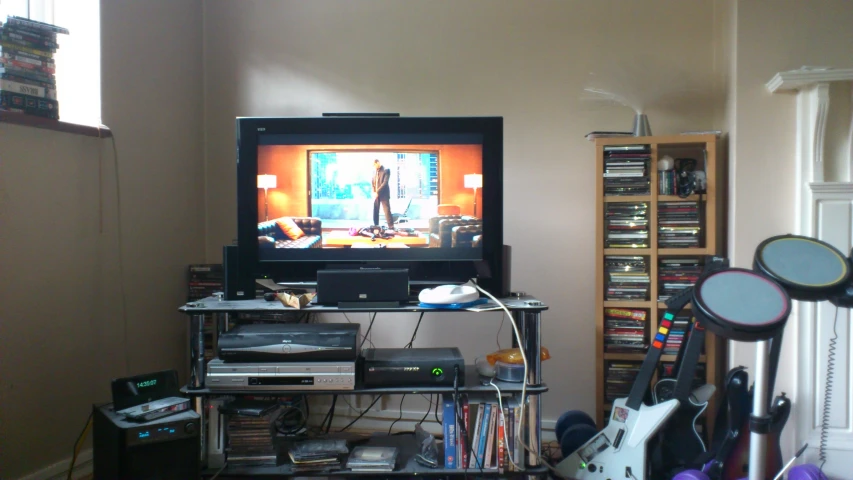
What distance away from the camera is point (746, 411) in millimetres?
1899

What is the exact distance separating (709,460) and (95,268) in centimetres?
237

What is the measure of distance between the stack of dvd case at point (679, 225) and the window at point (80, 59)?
7.61ft

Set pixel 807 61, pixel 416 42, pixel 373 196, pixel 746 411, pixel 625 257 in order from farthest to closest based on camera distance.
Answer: pixel 416 42 < pixel 625 257 < pixel 807 61 < pixel 373 196 < pixel 746 411

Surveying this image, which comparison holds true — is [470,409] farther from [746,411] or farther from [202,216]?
[202,216]

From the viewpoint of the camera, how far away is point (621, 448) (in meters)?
1.90

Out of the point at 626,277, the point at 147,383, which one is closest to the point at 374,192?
the point at 147,383

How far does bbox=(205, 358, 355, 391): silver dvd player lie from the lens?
6.12 feet

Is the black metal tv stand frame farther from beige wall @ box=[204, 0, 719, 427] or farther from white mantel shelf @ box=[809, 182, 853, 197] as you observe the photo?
white mantel shelf @ box=[809, 182, 853, 197]

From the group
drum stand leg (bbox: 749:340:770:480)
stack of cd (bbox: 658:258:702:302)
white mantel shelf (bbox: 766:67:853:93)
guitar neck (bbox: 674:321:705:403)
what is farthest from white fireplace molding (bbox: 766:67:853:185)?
drum stand leg (bbox: 749:340:770:480)

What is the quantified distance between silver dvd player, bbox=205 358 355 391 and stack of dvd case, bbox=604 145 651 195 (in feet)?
4.30

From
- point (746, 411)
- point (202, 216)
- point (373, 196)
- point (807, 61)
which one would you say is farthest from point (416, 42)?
point (746, 411)

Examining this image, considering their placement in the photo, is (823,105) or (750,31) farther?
(750,31)

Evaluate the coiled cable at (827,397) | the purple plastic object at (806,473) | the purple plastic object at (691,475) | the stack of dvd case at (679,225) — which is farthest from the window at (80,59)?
the coiled cable at (827,397)

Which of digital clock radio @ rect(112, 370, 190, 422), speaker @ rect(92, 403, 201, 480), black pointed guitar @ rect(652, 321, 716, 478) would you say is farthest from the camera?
black pointed guitar @ rect(652, 321, 716, 478)
